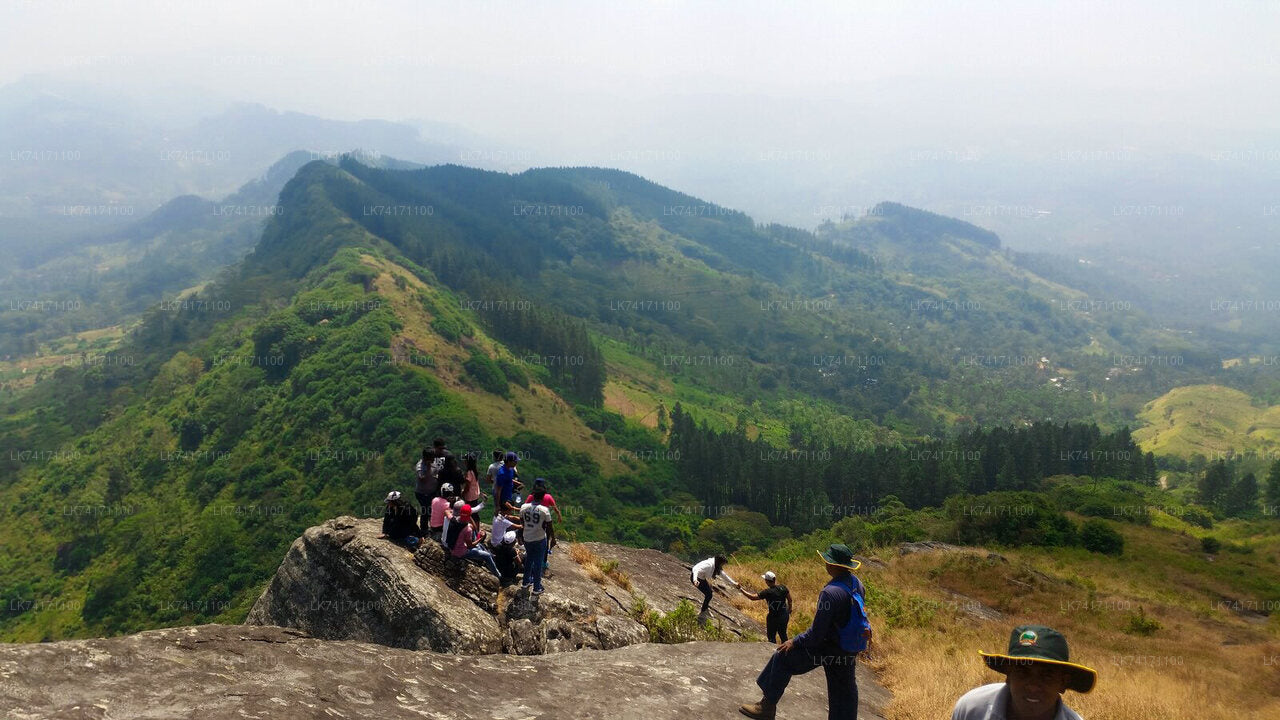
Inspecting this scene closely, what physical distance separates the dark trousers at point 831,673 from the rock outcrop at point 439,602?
17.7 feet

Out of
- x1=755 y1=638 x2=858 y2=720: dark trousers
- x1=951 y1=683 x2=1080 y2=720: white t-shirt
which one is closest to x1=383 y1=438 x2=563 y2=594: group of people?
x1=755 y1=638 x2=858 y2=720: dark trousers

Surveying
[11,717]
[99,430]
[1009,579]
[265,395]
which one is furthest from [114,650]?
[99,430]

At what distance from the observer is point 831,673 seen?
342 inches

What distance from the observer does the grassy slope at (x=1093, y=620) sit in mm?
13242

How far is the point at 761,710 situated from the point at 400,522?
10788mm

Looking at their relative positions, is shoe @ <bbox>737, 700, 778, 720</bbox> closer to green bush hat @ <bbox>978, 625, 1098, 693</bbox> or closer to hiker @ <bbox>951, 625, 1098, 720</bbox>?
hiker @ <bbox>951, 625, 1098, 720</bbox>

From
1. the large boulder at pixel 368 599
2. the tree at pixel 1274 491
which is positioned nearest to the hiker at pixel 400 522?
the large boulder at pixel 368 599

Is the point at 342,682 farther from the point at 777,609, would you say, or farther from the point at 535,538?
the point at 777,609

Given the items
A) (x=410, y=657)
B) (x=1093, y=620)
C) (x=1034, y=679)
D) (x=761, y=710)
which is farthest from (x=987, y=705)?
(x=1093, y=620)

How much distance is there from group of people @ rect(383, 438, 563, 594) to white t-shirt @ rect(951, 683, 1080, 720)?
420 inches

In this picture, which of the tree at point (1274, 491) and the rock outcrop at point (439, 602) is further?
the tree at point (1274, 491)

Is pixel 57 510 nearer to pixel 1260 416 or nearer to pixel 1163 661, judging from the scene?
pixel 1163 661

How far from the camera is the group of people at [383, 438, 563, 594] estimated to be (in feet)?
48.4

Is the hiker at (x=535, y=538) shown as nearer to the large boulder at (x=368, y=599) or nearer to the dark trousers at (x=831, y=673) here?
the large boulder at (x=368, y=599)
